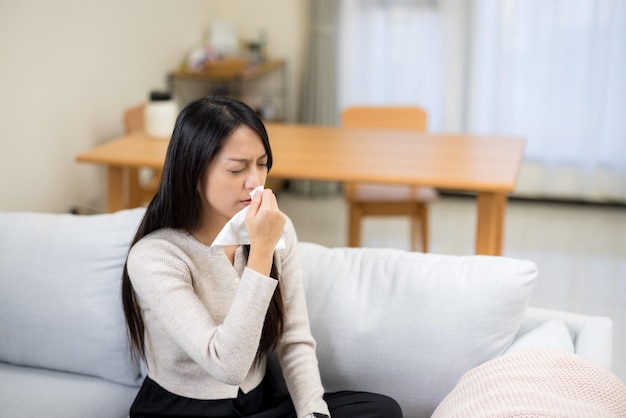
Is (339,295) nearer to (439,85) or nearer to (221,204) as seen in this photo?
(221,204)

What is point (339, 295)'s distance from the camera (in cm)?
190

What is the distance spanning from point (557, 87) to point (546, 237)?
902 millimetres

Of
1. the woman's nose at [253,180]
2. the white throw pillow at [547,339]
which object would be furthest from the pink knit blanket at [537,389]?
the woman's nose at [253,180]

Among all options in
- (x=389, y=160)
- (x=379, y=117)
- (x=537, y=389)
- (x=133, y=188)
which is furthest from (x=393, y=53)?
(x=537, y=389)

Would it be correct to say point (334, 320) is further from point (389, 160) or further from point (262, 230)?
point (389, 160)

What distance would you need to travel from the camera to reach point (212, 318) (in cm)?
165

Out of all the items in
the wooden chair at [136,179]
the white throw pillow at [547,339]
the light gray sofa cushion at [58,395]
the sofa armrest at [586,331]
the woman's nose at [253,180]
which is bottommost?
the light gray sofa cushion at [58,395]

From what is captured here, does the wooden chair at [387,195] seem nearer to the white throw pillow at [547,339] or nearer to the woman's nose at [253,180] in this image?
the white throw pillow at [547,339]

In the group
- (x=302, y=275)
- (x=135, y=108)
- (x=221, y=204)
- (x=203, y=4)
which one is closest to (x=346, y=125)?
(x=135, y=108)

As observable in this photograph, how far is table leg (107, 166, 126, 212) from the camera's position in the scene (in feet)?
10.5

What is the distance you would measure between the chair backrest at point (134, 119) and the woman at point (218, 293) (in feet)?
6.42

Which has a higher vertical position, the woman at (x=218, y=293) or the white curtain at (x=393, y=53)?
the white curtain at (x=393, y=53)

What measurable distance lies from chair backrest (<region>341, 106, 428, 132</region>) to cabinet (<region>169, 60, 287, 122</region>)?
87 centimetres

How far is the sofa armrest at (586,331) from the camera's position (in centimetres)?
173
